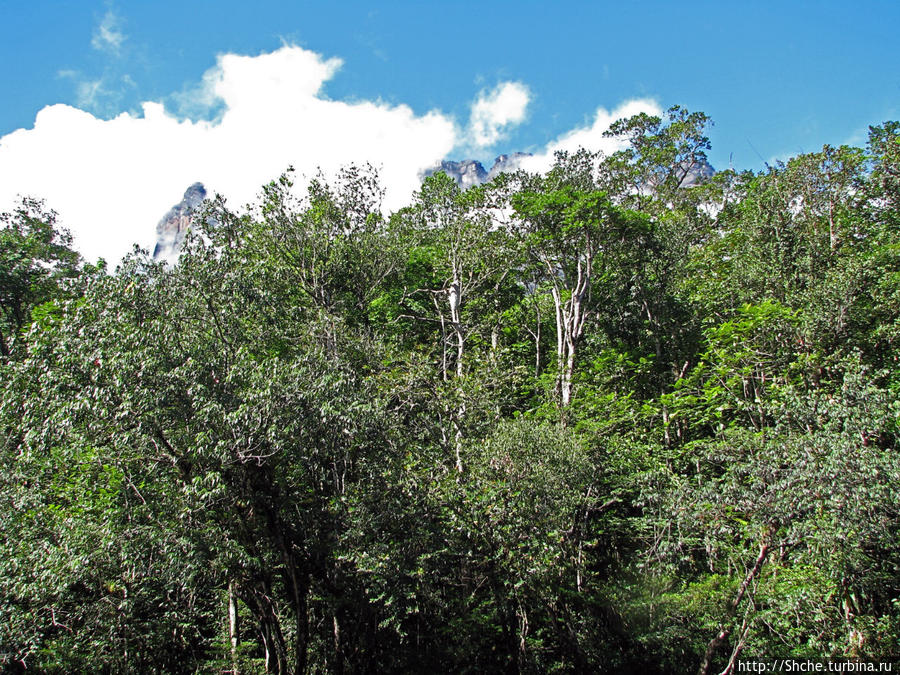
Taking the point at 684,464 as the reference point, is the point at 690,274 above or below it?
above

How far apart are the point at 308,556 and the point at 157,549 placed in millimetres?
3029

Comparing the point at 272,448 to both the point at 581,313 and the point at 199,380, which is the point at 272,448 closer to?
the point at 199,380

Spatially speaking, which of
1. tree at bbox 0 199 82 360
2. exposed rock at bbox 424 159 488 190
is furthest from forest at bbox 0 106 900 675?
exposed rock at bbox 424 159 488 190

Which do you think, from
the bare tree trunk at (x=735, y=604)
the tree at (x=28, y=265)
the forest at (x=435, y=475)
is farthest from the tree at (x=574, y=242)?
the tree at (x=28, y=265)

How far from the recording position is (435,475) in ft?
34.6

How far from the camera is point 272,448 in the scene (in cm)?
843

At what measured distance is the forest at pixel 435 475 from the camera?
7914 millimetres

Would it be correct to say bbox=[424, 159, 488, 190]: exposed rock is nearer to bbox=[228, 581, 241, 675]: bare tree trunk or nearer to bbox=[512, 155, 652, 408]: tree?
bbox=[512, 155, 652, 408]: tree

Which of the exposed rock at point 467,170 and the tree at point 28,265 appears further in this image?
the exposed rock at point 467,170

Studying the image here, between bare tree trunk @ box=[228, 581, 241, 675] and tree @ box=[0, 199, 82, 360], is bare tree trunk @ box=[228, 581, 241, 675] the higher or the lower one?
the lower one

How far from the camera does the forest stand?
312 inches

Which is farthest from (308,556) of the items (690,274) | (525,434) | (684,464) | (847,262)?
(690,274)

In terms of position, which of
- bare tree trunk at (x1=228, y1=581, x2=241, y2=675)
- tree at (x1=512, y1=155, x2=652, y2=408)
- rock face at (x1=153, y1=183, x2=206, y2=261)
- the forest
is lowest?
bare tree trunk at (x1=228, y1=581, x2=241, y2=675)

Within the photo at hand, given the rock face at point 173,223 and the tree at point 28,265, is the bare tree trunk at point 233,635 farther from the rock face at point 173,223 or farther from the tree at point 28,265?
the rock face at point 173,223
